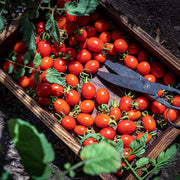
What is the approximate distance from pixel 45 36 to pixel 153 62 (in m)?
0.61

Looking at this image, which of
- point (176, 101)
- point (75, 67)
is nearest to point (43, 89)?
point (75, 67)

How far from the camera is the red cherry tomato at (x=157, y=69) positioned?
3.67 ft

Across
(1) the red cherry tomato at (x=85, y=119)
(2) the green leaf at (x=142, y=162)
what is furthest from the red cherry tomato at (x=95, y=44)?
(2) the green leaf at (x=142, y=162)

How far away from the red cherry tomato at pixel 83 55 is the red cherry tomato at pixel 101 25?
0.47 feet

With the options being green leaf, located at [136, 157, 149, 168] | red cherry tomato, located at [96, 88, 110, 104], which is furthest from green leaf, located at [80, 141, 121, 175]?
red cherry tomato, located at [96, 88, 110, 104]

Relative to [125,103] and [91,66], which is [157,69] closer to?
[125,103]

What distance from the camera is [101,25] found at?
1.14 metres

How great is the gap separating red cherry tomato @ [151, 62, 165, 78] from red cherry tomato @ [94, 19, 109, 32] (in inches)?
12.9

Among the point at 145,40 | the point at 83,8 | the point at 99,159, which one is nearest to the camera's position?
the point at 99,159

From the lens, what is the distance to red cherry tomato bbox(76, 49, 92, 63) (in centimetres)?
114

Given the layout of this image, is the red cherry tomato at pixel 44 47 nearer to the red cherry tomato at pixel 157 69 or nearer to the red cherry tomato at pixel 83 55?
the red cherry tomato at pixel 83 55

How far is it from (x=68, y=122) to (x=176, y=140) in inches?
23.7

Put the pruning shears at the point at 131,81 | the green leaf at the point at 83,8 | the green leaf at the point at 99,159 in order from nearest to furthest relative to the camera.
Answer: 1. the green leaf at the point at 99,159
2. the green leaf at the point at 83,8
3. the pruning shears at the point at 131,81

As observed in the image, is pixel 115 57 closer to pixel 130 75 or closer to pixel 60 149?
pixel 130 75
